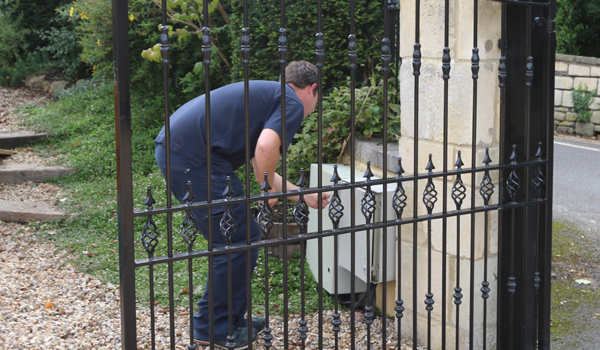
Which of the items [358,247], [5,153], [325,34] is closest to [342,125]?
[358,247]

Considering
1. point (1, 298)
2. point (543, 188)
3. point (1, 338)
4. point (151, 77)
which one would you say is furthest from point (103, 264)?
point (151, 77)

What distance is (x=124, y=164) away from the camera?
6.43ft

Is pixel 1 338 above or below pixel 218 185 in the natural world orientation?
below

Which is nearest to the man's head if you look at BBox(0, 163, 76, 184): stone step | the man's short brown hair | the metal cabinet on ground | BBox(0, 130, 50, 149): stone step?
the man's short brown hair

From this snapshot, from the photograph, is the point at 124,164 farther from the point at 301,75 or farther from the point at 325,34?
the point at 325,34

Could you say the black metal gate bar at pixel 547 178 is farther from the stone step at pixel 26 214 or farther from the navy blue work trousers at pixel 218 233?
the stone step at pixel 26 214

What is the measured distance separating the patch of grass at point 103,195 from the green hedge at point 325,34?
1.32 m

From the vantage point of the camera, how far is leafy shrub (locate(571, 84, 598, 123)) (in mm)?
11047

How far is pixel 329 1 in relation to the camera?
571 centimetres

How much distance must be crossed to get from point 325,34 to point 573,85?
737cm

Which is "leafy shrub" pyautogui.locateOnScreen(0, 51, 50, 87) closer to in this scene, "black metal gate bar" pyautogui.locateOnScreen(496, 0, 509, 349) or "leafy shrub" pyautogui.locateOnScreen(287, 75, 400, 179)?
"leafy shrub" pyautogui.locateOnScreen(287, 75, 400, 179)

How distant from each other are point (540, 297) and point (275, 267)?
2065 mm

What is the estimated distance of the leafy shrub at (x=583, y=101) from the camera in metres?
11.0

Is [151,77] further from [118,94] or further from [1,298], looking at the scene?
[118,94]
